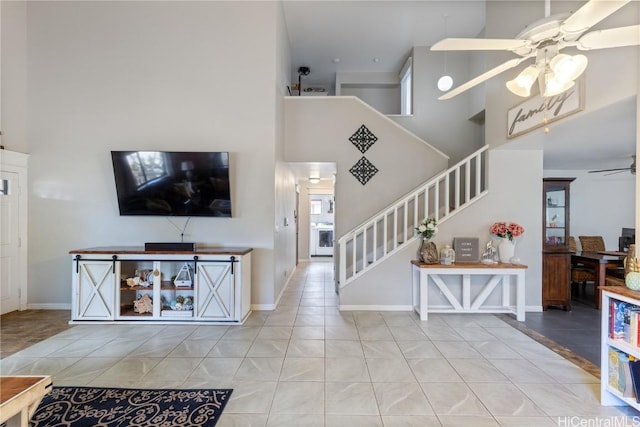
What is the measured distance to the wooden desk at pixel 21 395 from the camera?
125 centimetres

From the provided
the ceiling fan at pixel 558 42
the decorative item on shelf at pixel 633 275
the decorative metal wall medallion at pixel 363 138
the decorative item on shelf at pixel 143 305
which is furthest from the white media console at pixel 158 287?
the decorative item on shelf at pixel 633 275

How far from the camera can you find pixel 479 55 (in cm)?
602

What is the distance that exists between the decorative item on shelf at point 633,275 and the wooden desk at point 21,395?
Result: 355cm

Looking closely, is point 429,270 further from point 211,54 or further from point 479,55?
point 479,55

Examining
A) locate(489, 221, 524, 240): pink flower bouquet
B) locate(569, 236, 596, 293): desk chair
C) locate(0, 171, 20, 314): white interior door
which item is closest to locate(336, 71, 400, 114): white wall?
locate(489, 221, 524, 240): pink flower bouquet

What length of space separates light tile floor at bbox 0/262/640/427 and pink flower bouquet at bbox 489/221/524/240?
1172mm

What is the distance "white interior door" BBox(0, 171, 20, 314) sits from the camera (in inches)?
160

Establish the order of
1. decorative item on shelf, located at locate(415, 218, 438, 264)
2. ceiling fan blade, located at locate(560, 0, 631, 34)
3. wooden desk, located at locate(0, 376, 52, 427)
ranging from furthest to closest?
decorative item on shelf, located at locate(415, 218, 438, 264)
ceiling fan blade, located at locate(560, 0, 631, 34)
wooden desk, located at locate(0, 376, 52, 427)

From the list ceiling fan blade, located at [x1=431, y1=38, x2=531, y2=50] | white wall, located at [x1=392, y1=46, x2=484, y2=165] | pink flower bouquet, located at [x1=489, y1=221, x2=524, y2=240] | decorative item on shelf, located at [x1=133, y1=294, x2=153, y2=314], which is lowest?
decorative item on shelf, located at [x1=133, y1=294, x2=153, y2=314]

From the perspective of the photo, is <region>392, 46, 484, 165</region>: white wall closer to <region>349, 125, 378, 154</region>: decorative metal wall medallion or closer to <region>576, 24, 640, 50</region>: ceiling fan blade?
<region>349, 125, 378, 154</region>: decorative metal wall medallion

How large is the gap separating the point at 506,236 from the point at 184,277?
4.43 m

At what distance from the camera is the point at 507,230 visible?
166 inches

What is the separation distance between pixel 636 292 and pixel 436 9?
5.26 m

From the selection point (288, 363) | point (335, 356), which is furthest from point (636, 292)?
point (288, 363)
